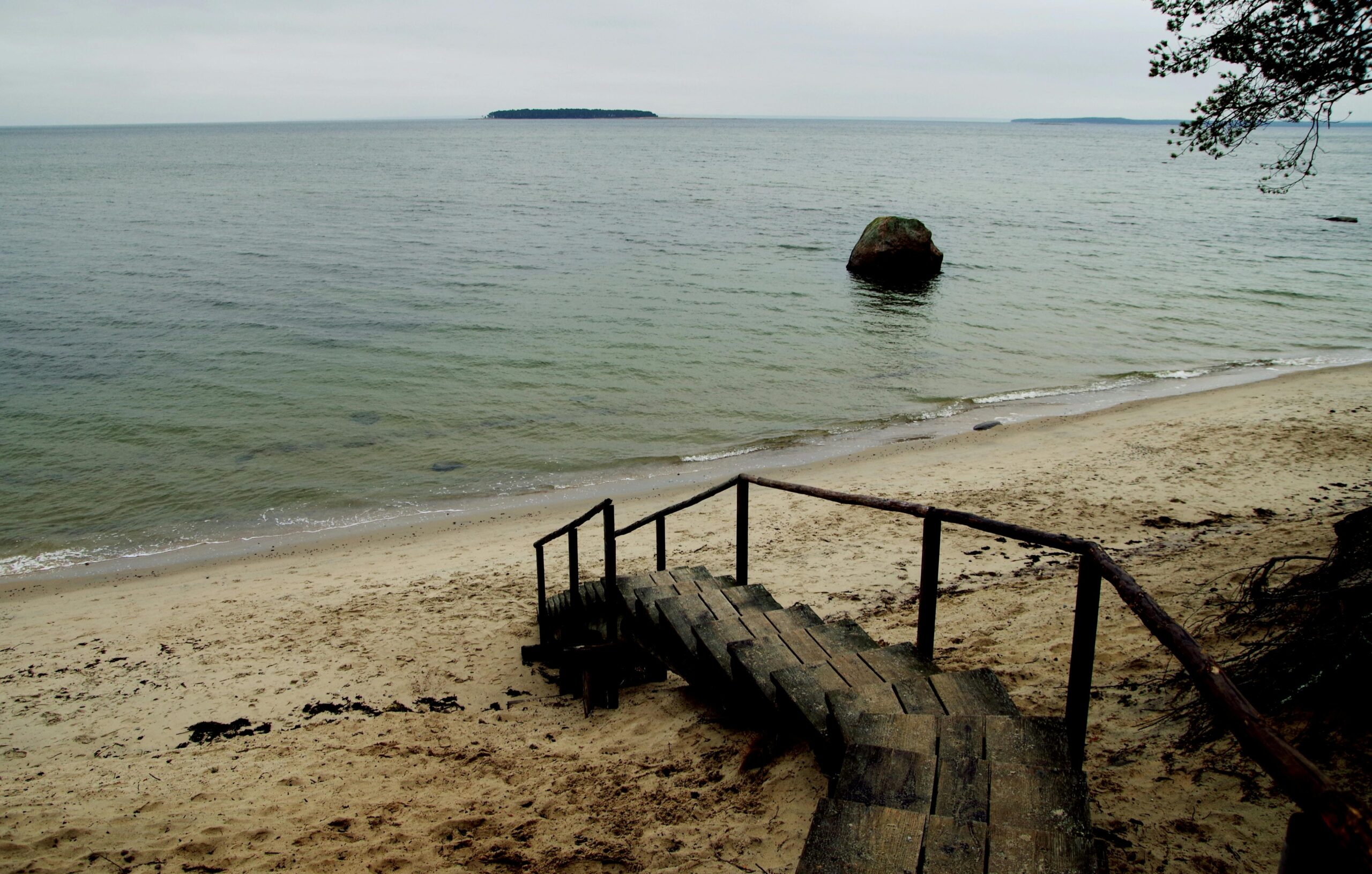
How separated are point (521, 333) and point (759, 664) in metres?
17.8

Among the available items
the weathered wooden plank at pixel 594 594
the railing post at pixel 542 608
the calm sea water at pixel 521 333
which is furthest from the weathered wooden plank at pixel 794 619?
the calm sea water at pixel 521 333

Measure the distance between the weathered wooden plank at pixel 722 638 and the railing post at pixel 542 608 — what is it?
300cm

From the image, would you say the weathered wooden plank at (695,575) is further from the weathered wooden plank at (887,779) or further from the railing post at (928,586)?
the weathered wooden plank at (887,779)

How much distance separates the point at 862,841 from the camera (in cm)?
253

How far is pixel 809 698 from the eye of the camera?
3680 millimetres

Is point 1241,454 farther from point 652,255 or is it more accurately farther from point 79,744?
point 652,255

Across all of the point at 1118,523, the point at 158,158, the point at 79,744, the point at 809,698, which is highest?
the point at 158,158

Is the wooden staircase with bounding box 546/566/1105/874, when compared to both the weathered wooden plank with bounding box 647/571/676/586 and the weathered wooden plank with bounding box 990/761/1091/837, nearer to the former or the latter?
the weathered wooden plank with bounding box 990/761/1091/837

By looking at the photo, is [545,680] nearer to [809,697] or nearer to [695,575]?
[695,575]

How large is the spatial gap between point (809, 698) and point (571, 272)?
84.9 feet

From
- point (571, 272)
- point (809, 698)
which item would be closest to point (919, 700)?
point (809, 698)

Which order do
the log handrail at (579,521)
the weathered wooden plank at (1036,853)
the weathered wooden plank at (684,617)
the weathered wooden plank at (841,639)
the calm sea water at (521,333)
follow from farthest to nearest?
the calm sea water at (521,333), the log handrail at (579,521), the weathered wooden plank at (684,617), the weathered wooden plank at (841,639), the weathered wooden plank at (1036,853)

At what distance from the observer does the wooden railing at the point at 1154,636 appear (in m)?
1.38

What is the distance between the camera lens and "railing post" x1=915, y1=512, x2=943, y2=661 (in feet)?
12.6
